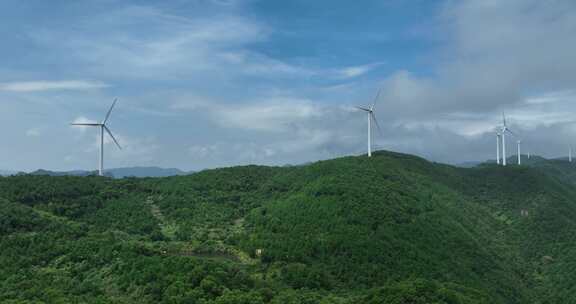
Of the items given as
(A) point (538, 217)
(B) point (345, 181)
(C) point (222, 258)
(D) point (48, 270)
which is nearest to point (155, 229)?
(C) point (222, 258)

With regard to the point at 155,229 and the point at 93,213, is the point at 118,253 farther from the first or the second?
the point at 93,213

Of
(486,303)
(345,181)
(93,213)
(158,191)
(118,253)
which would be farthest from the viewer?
(158,191)

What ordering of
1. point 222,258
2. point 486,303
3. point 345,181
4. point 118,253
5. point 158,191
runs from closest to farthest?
1. point 486,303
2. point 118,253
3. point 222,258
4. point 345,181
5. point 158,191

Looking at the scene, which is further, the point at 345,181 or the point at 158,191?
the point at 158,191

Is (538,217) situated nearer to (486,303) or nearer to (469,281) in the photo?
(469,281)

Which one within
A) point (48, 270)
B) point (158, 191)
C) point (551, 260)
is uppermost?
point (158, 191)

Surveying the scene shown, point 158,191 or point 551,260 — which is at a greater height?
point 158,191
